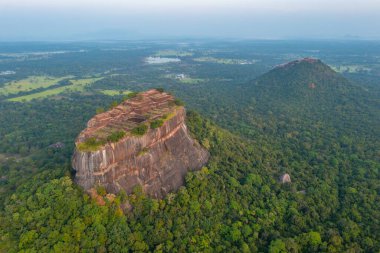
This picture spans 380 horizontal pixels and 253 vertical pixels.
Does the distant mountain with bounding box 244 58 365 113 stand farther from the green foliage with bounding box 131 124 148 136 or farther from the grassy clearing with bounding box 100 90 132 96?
the green foliage with bounding box 131 124 148 136

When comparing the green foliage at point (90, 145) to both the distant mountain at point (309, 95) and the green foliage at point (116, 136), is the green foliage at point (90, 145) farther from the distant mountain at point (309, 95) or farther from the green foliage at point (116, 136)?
the distant mountain at point (309, 95)

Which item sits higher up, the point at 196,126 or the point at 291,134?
the point at 196,126

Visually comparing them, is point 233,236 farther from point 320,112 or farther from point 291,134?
point 320,112

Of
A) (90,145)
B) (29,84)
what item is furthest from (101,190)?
(29,84)

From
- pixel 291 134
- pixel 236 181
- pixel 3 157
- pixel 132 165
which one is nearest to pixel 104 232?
pixel 132 165

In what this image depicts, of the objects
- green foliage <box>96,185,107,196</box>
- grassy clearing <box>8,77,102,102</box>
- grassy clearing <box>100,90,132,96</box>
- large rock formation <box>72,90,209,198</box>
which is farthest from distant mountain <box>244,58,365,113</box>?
grassy clearing <box>8,77,102,102</box>

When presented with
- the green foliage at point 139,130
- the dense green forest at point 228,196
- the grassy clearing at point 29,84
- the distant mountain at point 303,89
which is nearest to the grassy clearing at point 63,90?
the grassy clearing at point 29,84

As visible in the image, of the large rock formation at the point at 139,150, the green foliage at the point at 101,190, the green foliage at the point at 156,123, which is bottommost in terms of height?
the green foliage at the point at 101,190
